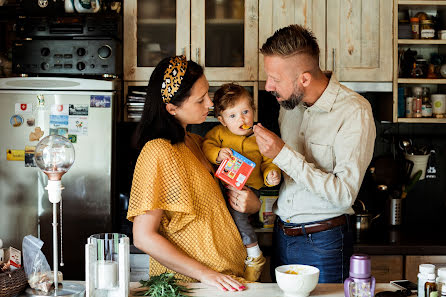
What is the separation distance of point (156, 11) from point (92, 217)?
1.33m

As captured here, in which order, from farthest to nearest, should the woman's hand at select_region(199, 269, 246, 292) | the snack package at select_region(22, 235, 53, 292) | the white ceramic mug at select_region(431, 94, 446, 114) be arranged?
the white ceramic mug at select_region(431, 94, 446, 114) → the woman's hand at select_region(199, 269, 246, 292) → the snack package at select_region(22, 235, 53, 292)

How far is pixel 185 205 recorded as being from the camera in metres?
1.96

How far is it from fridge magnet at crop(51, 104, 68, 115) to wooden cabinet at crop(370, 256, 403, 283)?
1.94m

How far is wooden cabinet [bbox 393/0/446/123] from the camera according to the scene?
357 cm

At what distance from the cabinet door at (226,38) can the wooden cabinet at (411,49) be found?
2.88ft

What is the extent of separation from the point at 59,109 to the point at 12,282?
1695 mm

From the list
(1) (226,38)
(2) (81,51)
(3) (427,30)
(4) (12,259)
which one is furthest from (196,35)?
(4) (12,259)

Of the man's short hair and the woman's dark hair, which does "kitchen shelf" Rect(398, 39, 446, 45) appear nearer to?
the man's short hair

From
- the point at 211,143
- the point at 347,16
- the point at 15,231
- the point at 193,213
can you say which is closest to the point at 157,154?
the point at 193,213

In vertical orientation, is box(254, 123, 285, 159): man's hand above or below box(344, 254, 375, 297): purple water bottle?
above

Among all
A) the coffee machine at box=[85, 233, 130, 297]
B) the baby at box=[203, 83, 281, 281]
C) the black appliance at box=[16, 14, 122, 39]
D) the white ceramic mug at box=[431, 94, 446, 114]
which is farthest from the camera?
the white ceramic mug at box=[431, 94, 446, 114]

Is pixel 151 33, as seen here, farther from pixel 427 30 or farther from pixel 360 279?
pixel 360 279

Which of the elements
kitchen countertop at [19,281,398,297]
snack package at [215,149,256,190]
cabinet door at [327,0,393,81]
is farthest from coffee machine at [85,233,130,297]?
cabinet door at [327,0,393,81]

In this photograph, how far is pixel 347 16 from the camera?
3557 mm
